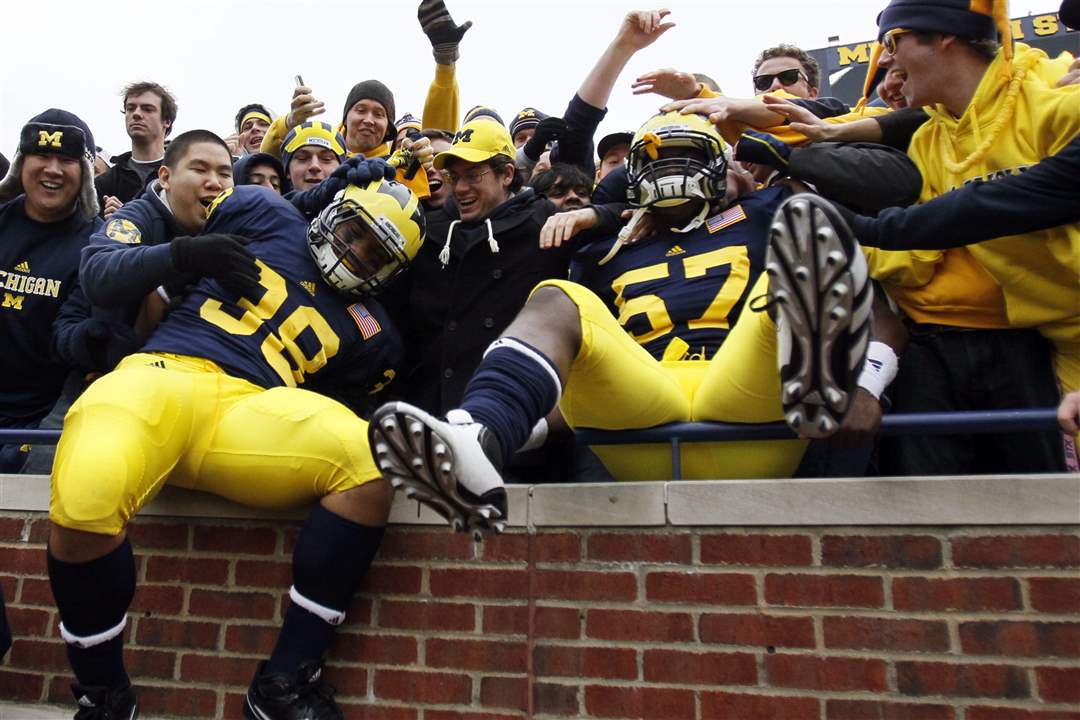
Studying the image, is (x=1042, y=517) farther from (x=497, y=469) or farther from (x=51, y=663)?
(x=51, y=663)

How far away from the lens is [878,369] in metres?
2.92

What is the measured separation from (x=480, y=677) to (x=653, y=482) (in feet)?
2.75

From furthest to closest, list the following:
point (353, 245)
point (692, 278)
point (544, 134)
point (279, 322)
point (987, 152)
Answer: point (544, 134), point (353, 245), point (279, 322), point (692, 278), point (987, 152)

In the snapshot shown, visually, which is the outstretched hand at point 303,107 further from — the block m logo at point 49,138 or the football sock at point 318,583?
the football sock at point 318,583

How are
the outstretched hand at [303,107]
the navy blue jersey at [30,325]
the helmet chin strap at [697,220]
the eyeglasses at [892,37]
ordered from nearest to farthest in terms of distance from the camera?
the eyeglasses at [892,37] < the helmet chin strap at [697,220] < the navy blue jersey at [30,325] < the outstretched hand at [303,107]

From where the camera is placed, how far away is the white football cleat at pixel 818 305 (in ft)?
7.31

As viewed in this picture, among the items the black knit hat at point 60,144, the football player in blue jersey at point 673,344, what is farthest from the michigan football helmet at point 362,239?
the black knit hat at point 60,144

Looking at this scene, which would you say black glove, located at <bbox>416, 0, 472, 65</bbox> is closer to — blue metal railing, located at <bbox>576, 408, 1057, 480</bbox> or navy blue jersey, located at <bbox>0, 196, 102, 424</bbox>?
navy blue jersey, located at <bbox>0, 196, 102, 424</bbox>

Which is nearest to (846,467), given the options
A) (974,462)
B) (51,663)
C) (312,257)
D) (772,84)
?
(974,462)

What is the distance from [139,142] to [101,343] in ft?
7.94

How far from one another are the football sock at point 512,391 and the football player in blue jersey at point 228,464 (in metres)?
0.74

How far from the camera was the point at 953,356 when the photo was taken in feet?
10.2

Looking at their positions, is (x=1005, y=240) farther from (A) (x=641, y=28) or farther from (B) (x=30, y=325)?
(B) (x=30, y=325)

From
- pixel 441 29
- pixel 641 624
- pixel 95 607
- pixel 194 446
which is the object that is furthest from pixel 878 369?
pixel 441 29
